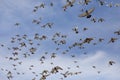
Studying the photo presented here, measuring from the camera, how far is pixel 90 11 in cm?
2027

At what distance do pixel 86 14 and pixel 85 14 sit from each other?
0.25 ft

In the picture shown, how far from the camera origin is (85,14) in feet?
Result: 65.1

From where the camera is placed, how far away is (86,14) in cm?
1988

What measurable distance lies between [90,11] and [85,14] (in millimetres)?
609

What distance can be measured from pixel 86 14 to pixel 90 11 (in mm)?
546
